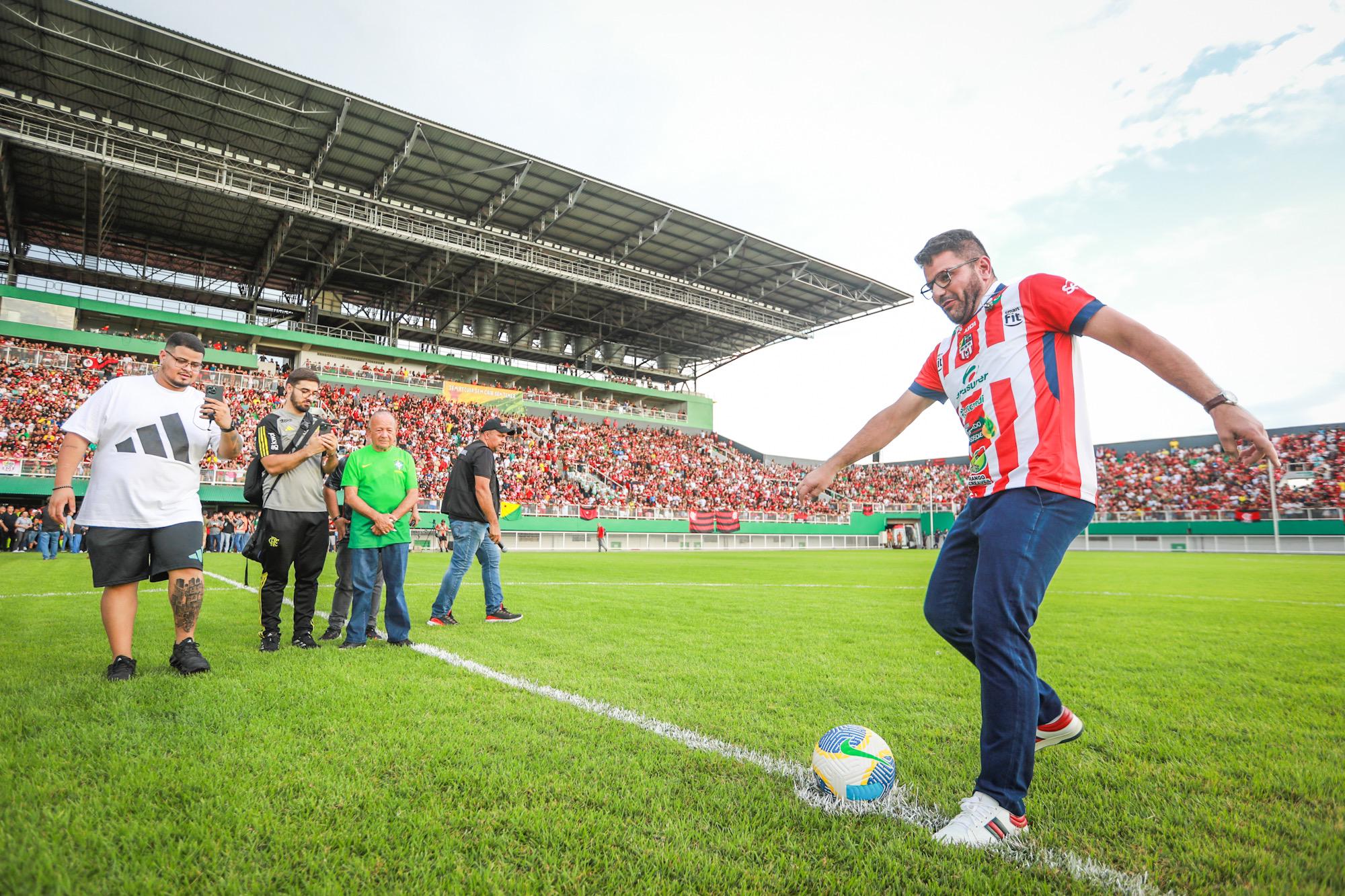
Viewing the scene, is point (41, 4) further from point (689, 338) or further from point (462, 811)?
point (689, 338)

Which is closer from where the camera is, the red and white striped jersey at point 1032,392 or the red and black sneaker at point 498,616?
the red and white striped jersey at point 1032,392

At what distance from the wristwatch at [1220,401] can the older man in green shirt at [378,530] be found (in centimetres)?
479

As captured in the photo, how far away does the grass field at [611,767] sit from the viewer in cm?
202

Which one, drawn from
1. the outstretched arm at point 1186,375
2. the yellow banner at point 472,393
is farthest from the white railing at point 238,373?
the outstretched arm at point 1186,375

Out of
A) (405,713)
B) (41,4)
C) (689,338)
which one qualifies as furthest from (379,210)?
(405,713)

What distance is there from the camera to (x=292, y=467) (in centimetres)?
533

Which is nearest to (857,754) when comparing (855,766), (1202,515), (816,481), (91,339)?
(855,766)

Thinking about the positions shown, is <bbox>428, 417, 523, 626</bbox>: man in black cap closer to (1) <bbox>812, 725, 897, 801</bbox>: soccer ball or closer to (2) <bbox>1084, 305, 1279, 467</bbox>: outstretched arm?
(1) <bbox>812, 725, 897, 801</bbox>: soccer ball

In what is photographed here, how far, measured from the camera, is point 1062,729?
296 cm

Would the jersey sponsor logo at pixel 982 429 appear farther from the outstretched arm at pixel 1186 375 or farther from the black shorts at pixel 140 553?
the black shorts at pixel 140 553

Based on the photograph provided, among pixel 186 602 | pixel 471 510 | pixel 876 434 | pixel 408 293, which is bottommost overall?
pixel 186 602

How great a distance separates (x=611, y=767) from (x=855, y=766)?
0.97m

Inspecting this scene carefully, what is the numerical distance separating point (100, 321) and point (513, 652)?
42851 millimetres

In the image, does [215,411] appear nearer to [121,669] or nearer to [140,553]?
[140,553]
